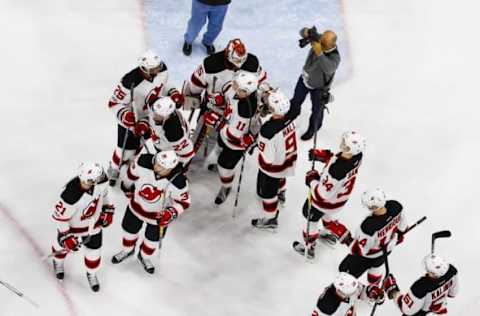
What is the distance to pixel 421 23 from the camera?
8.14 metres

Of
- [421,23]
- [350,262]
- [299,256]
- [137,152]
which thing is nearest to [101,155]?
[137,152]

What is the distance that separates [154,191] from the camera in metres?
5.56

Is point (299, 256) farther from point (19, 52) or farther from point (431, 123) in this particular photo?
point (19, 52)

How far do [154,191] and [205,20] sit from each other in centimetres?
226

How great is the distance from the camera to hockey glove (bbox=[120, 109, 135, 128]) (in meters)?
6.13

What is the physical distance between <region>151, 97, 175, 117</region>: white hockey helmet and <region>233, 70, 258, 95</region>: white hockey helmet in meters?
0.43

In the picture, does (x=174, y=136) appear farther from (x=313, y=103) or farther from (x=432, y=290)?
(x=432, y=290)

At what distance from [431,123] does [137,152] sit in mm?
2278

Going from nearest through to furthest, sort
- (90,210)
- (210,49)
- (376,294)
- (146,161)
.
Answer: (90,210)
(146,161)
(376,294)
(210,49)

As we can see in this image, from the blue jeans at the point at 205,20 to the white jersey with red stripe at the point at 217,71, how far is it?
1.10 m

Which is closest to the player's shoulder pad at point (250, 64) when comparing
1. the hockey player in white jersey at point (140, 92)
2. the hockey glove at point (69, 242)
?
the hockey player in white jersey at point (140, 92)

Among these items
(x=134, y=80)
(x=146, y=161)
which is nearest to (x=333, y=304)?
(x=146, y=161)

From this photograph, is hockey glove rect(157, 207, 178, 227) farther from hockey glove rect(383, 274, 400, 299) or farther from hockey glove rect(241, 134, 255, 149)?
hockey glove rect(383, 274, 400, 299)

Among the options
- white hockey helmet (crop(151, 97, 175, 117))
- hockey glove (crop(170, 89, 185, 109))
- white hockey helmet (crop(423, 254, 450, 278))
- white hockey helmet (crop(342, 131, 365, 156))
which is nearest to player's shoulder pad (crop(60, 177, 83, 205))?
white hockey helmet (crop(151, 97, 175, 117))
